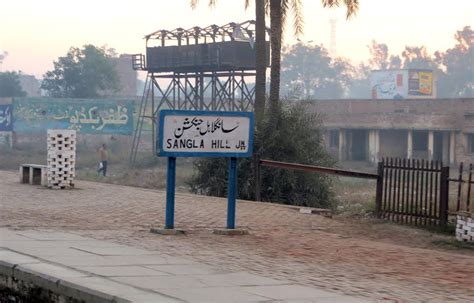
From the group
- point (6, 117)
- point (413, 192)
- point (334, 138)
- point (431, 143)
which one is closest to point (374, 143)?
point (334, 138)

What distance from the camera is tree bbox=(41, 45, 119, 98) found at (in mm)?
71312

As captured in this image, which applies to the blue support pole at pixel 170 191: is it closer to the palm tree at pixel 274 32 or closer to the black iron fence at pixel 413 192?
the black iron fence at pixel 413 192

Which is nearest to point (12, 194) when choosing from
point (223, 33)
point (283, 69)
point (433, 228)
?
point (433, 228)

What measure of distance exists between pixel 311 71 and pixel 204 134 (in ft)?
395

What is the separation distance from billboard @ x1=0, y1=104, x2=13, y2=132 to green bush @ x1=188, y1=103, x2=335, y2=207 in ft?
131

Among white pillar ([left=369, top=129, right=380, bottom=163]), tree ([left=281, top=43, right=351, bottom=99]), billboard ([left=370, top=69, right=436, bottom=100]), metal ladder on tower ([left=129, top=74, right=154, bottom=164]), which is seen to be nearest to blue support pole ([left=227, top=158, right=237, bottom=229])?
metal ladder on tower ([left=129, top=74, right=154, bottom=164])

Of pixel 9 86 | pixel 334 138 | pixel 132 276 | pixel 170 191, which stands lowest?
pixel 132 276

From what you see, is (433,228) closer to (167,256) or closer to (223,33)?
(167,256)

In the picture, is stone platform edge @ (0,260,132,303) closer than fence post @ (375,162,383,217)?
Yes

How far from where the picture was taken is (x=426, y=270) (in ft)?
31.3

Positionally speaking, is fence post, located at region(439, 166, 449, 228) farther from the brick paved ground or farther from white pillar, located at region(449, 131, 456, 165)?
white pillar, located at region(449, 131, 456, 165)

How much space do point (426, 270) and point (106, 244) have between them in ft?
12.9

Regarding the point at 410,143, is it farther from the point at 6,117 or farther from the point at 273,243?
the point at 273,243

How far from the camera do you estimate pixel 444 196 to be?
14664 millimetres
